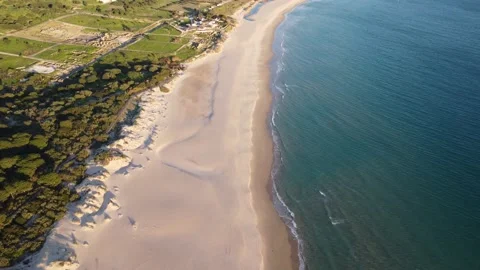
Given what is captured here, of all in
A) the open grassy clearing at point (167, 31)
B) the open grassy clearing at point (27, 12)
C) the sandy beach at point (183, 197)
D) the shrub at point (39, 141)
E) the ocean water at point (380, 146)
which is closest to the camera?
the sandy beach at point (183, 197)

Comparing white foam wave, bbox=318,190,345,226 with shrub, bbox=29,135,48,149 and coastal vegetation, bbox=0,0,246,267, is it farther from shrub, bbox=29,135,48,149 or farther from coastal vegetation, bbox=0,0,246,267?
shrub, bbox=29,135,48,149

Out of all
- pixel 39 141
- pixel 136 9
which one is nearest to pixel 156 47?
pixel 136 9

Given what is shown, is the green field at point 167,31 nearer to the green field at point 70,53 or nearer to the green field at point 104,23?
the green field at point 104,23

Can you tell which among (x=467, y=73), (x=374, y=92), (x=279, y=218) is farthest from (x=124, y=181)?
(x=467, y=73)

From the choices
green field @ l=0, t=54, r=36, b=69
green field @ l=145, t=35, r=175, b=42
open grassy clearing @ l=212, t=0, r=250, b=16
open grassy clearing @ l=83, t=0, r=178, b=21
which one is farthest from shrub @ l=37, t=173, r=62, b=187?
open grassy clearing @ l=212, t=0, r=250, b=16

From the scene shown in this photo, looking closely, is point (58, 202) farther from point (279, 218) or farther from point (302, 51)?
point (302, 51)

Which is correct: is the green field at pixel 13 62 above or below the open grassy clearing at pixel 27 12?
below

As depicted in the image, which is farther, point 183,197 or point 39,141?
point 39,141

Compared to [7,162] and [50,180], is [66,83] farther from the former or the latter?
[50,180]

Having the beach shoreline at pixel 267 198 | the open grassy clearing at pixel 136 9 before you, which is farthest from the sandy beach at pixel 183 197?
the open grassy clearing at pixel 136 9
